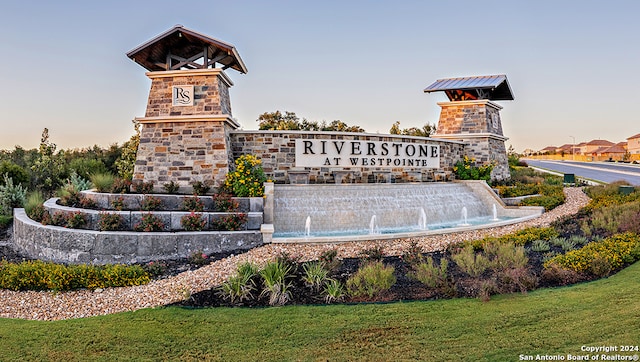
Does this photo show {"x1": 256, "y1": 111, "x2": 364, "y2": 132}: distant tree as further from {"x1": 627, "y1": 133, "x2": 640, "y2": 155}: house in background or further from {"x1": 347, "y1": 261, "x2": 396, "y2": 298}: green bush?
{"x1": 627, "y1": 133, "x2": 640, "y2": 155}: house in background

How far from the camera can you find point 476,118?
2116 cm

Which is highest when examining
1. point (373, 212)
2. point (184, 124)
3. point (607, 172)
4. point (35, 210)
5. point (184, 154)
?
point (184, 124)

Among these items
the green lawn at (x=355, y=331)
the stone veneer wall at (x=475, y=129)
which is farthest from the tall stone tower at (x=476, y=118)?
the green lawn at (x=355, y=331)

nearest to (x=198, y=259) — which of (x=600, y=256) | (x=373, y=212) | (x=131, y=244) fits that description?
(x=131, y=244)

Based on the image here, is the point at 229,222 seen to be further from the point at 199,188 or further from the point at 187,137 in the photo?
the point at 187,137

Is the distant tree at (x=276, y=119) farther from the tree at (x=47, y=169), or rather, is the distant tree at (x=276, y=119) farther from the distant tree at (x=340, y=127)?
the tree at (x=47, y=169)

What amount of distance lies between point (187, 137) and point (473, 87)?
48.7 feet

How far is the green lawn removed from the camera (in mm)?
4918

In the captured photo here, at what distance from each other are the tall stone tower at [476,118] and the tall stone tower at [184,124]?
493 inches

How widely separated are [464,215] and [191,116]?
391 inches

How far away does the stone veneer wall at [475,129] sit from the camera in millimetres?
20781

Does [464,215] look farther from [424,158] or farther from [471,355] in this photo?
[471,355]

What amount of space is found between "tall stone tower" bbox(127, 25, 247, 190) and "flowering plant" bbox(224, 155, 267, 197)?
1.26 ft

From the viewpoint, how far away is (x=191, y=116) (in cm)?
1274
